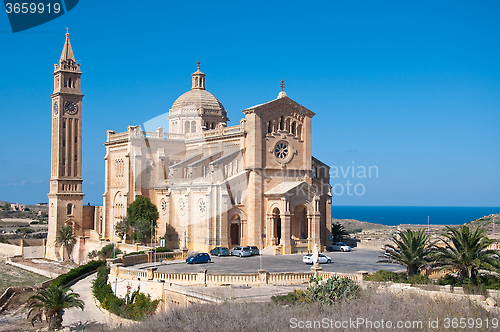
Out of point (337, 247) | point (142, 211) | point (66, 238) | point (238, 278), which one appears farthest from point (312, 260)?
point (66, 238)

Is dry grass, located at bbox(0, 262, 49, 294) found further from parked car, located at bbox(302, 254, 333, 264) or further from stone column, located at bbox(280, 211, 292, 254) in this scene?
parked car, located at bbox(302, 254, 333, 264)

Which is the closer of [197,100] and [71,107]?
[197,100]

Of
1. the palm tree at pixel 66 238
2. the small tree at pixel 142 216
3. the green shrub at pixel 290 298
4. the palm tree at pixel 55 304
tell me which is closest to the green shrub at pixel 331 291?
the green shrub at pixel 290 298

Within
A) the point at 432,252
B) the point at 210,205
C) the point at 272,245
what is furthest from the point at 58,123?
the point at 432,252

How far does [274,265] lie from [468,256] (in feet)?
49.2

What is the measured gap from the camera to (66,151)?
2571 inches

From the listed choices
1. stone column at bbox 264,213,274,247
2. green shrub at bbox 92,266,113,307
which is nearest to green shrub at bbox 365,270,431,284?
green shrub at bbox 92,266,113,307

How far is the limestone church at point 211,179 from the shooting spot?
159 feet

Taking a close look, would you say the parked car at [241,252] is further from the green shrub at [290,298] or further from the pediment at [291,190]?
the green shrub at [290,298]

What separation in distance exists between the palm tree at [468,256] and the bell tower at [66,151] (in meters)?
48.7

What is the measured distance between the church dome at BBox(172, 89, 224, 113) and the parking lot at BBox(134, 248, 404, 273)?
25677 mm

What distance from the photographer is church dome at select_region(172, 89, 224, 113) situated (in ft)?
212

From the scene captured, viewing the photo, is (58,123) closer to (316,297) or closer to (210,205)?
(210,205)

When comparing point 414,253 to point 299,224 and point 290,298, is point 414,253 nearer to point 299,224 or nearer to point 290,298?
point 290,298
